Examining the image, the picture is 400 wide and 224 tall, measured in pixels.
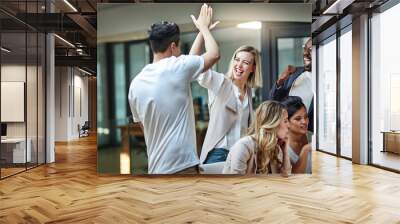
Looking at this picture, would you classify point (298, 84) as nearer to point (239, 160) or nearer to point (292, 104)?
point (292, 104)

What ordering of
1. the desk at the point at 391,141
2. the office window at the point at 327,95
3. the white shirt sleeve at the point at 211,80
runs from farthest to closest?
the office window at the point at 327,95 → the desk at the point at 391,141 → the white shirt sleeve at the point at 211,80

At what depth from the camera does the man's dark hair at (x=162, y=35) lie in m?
6.25

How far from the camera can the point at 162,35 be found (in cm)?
628

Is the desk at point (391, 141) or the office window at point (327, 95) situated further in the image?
the office window at point (327, 95)

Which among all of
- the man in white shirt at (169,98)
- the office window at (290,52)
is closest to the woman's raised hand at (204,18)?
the man in white shirt at (169,98)

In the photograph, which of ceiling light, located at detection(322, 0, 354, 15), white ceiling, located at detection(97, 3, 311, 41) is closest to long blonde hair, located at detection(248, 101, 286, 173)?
white ceiling, located at detection(97, 3, 311, 41)

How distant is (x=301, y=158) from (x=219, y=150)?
4.31ft

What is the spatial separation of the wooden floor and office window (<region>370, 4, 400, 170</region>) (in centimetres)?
59

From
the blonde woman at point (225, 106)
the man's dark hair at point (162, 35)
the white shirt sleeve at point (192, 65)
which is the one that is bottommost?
the blonde woman at point (225, 106)

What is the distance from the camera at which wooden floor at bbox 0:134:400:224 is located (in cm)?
404

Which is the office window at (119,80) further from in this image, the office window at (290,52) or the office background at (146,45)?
the office window at (290,52)

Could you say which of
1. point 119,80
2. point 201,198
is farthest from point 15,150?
point 201,198

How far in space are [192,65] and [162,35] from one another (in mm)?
676

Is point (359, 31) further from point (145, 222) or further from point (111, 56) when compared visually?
point (145, 222)
